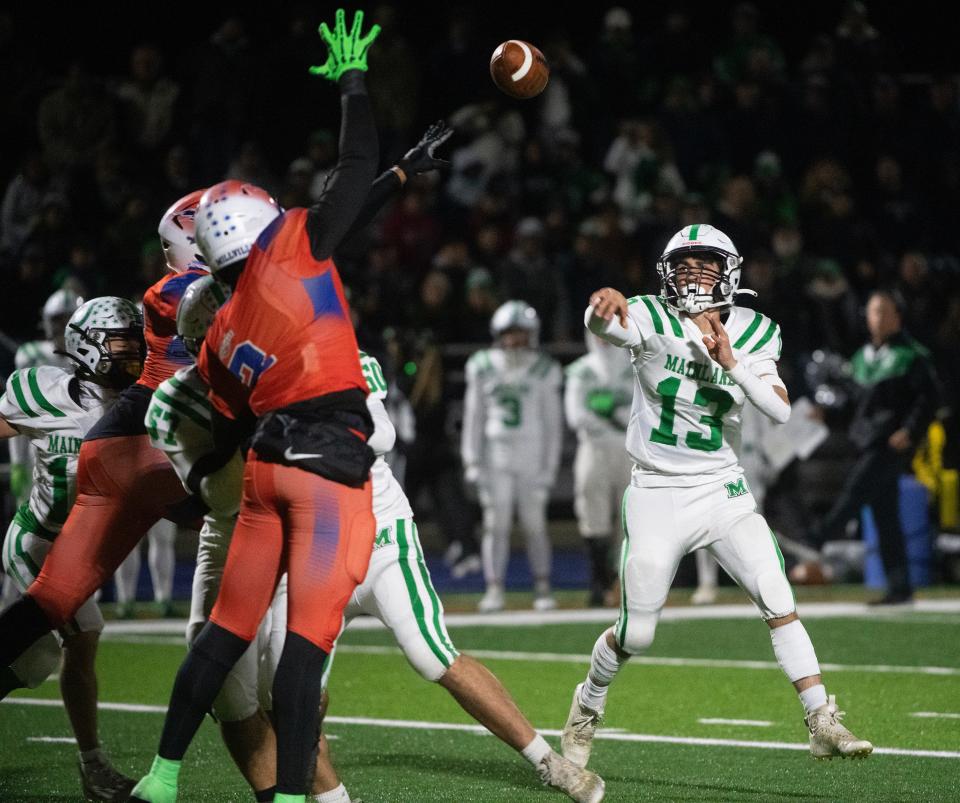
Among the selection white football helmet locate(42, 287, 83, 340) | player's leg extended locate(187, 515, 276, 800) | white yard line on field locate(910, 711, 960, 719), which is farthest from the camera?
white football helmet locate(42, 287, 83, 340)

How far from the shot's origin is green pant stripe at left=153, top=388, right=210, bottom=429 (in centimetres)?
475

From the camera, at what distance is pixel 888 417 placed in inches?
450

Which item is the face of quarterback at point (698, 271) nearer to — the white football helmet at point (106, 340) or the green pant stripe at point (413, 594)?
the green pant stripe at point (413, 594)

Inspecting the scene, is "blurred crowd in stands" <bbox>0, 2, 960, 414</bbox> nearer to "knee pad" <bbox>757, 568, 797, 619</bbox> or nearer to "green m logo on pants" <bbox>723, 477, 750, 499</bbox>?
"green m logo on pants" <bbox>723, 477, 750, 499</bbox>

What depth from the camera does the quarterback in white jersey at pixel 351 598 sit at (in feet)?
15.7

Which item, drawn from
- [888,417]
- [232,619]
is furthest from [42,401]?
[888,417]

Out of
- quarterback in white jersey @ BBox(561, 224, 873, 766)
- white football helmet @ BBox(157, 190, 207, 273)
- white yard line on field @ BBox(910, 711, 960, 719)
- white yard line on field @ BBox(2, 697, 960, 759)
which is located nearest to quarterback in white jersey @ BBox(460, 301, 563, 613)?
white yard line on field @ BBox(2, 697, 960, 759)

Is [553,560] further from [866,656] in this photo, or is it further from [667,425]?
[667,425]

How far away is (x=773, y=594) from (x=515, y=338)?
6.22 meters

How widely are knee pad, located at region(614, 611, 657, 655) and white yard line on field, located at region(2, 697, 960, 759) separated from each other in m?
0.88

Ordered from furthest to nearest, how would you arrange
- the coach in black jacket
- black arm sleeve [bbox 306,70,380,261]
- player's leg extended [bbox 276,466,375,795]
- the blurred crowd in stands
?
the blurred crowd in stands, the coach in black jacket, black arm sleeve [bbox 306,70,380,261], player's leg extended [bbox 276,466,375,795]

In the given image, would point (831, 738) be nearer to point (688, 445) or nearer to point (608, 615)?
point (688, 445)

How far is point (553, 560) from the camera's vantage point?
14797mm

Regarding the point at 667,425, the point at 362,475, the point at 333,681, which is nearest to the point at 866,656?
the point at 333,681
